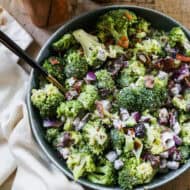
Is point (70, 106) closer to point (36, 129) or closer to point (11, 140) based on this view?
point (36, 129)

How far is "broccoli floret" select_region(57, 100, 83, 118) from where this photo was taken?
5.01ft

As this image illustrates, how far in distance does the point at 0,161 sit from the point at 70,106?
0.31m

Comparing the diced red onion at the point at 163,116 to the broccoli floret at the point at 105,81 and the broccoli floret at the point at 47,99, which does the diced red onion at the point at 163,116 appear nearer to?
the broccoli floret at the point at 105,81

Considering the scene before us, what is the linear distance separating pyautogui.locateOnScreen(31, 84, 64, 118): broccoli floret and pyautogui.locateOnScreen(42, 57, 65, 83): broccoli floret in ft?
0.15

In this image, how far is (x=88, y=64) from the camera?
161cm

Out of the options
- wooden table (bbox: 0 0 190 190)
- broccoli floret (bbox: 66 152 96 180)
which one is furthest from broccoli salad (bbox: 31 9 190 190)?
wooden table (bbox: 0 0 190 190)

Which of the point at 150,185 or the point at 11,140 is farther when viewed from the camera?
the point at 11,140

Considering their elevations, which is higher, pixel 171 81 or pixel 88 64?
pixel 88 64

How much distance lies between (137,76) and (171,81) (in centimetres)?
11

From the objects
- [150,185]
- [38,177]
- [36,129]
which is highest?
[36,129]

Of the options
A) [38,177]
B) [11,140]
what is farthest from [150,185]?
[11,140]

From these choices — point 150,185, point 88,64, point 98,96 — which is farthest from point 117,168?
point 88,64

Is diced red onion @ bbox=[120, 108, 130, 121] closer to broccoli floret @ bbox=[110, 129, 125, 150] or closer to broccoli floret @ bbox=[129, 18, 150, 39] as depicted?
broccoli floret @ bbox=[110, 129, 125, 150]

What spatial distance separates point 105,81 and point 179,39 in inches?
10.5
